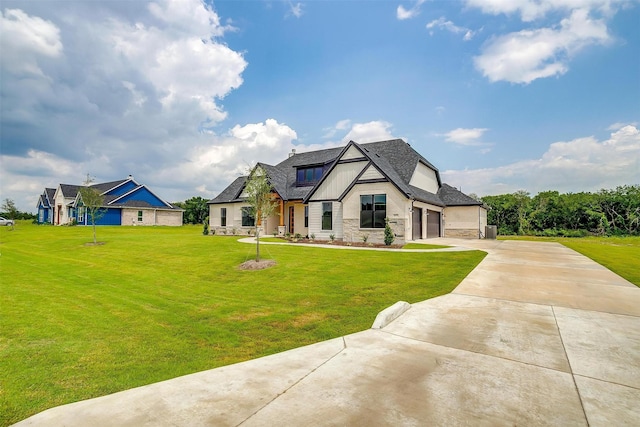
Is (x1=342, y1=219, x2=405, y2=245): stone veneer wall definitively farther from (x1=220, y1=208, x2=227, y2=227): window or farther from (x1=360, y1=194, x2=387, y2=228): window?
(x1=220, y1=208, x2=227, y2=227): window

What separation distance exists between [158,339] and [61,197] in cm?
5225

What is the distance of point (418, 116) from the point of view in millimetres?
20172

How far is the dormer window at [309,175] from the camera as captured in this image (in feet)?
88.0

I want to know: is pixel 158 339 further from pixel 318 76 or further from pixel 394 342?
pixel 318 76

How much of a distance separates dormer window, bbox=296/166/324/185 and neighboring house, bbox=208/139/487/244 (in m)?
0.02

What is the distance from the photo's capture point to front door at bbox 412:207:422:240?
73.6 feet

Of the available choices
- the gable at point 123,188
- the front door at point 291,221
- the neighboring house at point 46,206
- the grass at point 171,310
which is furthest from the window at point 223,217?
the neighboring house at point 46,206

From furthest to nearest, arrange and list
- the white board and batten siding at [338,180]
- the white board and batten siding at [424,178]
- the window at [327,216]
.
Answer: the white board and batten siding at [424,178] → the window at [327,216] → the white board and batten siding at [338,180]

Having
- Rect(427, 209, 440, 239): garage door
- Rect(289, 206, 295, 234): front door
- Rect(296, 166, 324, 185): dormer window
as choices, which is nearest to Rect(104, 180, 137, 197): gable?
Rect(289, 206, 295, 234): front door

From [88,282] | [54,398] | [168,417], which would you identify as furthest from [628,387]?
[88,282]

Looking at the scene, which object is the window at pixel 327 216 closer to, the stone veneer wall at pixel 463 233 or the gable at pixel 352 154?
the gable at pixel 352 154

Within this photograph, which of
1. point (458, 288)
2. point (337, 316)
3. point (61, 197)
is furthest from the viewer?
point (61, 197)

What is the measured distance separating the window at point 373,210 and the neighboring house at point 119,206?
36.6 metres

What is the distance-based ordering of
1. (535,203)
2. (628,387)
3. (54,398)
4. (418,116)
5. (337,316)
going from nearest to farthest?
(628,387) < (54,398) < (337,316) < (418,116) < (535,203)
